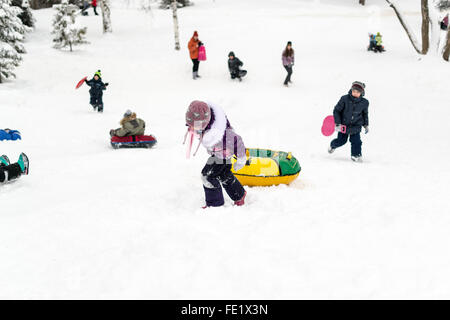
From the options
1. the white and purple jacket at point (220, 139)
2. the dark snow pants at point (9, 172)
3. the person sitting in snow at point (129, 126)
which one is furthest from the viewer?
the person sitting in snow at point (129, 126)

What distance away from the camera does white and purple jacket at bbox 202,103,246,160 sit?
4168 millimetres

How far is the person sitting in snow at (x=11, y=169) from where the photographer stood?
5254 mm

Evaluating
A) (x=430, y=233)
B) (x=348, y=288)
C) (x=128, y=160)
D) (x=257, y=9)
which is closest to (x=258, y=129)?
(x=128, y=160)

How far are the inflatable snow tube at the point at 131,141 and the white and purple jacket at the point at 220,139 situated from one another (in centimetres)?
450

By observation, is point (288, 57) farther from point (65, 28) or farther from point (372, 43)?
point (65, 28)

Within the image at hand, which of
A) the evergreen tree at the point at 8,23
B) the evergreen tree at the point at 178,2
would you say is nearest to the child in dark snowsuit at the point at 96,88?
the evergreen tree at the point at 8,23

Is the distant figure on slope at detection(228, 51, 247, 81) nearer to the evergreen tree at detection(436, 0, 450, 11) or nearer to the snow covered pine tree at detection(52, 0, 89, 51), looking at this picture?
the snow covered pine tree at detection(52, 0, 89, 51)

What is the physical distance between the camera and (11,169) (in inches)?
211

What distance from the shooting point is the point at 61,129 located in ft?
32.3

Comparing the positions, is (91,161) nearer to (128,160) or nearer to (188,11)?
(128,160)

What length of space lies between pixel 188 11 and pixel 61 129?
2158 centimetres

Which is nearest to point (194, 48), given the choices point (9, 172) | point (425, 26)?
point (425, 26)

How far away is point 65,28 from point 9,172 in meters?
15.9

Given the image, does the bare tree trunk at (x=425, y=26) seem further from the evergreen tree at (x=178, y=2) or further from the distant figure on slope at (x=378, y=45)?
the evergreen tree at (x=178, y=2)
